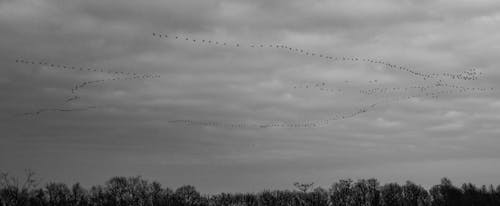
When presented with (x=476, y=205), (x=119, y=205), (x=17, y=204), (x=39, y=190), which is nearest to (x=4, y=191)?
(x=17, y=204)

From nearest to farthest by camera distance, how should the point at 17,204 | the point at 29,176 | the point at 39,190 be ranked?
the point at 29,176 < the point at 17,204 < the point at 39,190

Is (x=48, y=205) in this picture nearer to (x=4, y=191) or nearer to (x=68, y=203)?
(x=68, y=203)

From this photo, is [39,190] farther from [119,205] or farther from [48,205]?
[119,205]

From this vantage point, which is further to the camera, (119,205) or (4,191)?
(119,205)

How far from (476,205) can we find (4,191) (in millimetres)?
145901

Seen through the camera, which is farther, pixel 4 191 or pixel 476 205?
pixel 476 205

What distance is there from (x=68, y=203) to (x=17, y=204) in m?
43.6

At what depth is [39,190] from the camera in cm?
19000

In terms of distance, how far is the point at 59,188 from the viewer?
7849 inches

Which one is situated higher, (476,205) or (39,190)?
(39,190)

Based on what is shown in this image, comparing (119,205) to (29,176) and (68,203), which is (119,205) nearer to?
(68,203)

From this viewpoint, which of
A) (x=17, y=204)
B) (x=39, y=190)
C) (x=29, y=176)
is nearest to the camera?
(x=29, y=176)

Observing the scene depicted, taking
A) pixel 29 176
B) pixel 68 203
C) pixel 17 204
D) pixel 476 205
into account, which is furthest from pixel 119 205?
pixel 476 205

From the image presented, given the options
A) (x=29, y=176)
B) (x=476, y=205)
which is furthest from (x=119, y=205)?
(x=476, y=205)
